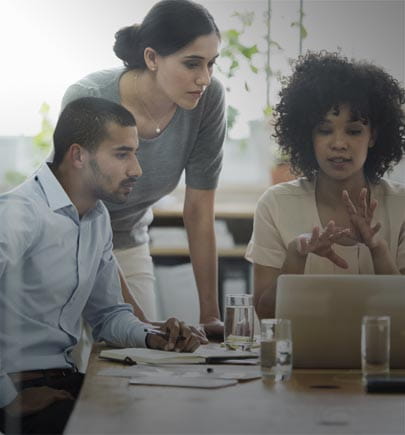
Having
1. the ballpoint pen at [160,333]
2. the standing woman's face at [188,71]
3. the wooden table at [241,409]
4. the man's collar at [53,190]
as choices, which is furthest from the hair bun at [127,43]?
the wooden table at [241,409]

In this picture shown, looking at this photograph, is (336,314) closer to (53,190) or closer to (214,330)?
(214,330)

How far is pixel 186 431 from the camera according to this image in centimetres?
128

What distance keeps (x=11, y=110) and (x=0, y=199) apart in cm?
77

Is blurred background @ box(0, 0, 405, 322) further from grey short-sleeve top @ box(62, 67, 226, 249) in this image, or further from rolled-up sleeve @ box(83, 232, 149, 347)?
rolled-up sleeve @ box(83, 232, 149, 347)

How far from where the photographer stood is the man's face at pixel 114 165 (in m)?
2.35

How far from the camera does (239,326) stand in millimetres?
2074

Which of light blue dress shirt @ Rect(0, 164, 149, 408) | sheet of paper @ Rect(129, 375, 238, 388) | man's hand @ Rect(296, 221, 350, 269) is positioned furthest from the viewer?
man's hand @ Rect(296, 221, 350, 269)

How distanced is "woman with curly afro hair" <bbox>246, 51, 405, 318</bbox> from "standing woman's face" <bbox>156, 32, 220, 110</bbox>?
28 centimetres

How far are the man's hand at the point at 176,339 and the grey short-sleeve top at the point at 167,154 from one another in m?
0.64

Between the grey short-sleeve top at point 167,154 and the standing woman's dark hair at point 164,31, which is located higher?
the standing woman's dark hair at point 164,31

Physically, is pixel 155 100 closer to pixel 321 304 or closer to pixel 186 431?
pixel 321 304

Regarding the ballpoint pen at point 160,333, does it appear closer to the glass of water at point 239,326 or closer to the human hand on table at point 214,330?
the glass of water at point 239,326

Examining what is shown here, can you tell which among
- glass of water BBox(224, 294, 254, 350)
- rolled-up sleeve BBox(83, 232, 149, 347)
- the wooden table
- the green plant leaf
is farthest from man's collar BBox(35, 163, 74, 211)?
the green plant leaf

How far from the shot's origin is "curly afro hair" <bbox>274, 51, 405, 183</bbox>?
2.61 m
